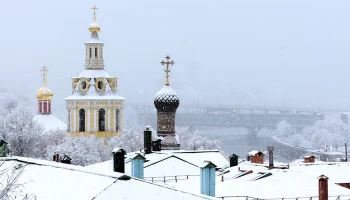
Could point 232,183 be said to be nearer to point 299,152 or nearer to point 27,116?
point 27,116

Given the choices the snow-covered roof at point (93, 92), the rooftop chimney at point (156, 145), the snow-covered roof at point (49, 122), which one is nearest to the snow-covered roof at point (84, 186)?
the rooftop chimney at point (156, 145)

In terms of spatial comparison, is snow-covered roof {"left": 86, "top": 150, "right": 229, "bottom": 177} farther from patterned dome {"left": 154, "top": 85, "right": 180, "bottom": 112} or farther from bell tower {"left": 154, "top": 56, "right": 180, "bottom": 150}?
patterned dome {"left": 154, "top": 85, "right": 180, "bottom": 112}

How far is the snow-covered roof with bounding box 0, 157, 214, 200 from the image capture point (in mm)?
18734

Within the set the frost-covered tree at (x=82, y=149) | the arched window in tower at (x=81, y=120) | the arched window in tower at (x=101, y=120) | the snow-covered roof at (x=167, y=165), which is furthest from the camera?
the arched window in tower at (x=101, y=120)

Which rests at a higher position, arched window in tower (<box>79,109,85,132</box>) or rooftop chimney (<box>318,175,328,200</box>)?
arched window in tower (<box>79,109,85,132</box>)

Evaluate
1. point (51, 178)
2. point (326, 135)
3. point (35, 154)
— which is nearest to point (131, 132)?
point (35, 154)

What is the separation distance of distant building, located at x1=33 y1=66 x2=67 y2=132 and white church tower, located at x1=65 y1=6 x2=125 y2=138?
6.29ft

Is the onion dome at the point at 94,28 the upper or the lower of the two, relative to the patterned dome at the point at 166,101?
upper

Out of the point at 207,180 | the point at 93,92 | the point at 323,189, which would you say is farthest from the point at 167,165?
the point at 93,92

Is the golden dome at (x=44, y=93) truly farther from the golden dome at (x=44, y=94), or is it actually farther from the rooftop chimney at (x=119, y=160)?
the rooftop chimney at (x=119, y=160)

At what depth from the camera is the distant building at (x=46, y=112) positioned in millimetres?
79000

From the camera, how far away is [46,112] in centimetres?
8181

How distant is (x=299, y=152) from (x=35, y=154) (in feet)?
188

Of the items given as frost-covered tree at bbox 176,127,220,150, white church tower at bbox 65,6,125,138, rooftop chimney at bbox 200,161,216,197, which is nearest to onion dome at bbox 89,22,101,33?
white church tower at bbox 65,6,125,138
